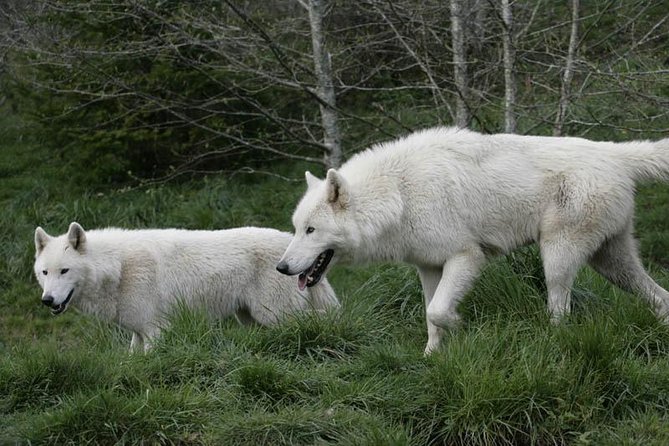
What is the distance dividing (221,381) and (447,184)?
2.23 m

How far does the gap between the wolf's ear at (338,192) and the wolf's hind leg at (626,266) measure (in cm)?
195

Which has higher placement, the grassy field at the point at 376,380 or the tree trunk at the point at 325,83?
the tree trunk at the point at 325,83

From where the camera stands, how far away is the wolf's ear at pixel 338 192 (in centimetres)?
669

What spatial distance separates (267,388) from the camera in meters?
5.58

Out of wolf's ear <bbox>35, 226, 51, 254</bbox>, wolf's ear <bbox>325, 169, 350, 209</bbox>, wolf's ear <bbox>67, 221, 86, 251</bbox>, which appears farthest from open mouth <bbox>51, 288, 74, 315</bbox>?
wolf's ear <bbox>325, 169, 350, 209</bbox>

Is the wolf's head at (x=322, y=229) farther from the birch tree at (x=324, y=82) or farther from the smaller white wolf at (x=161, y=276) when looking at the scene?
the birch tree at (x=324, y=82)

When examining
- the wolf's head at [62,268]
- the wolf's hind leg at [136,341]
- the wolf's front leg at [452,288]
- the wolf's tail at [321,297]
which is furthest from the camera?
the wolf's tail at [321,297]

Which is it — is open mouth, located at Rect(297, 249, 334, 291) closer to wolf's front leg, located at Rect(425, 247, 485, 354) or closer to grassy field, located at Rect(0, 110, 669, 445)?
grassy field, located at Rect(0, 110, 669, 445)

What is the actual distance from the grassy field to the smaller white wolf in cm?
63

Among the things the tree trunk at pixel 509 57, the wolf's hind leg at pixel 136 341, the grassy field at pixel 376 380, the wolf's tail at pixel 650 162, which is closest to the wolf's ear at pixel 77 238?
the wolf's hind leg at pixel 136 341

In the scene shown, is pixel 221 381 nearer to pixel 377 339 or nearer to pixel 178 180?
pixel 377 339

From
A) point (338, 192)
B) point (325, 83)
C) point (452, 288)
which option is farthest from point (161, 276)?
point (325, 83)

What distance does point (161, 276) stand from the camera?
8016 mm

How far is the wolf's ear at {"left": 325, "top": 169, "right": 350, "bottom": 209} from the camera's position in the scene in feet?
21.9
